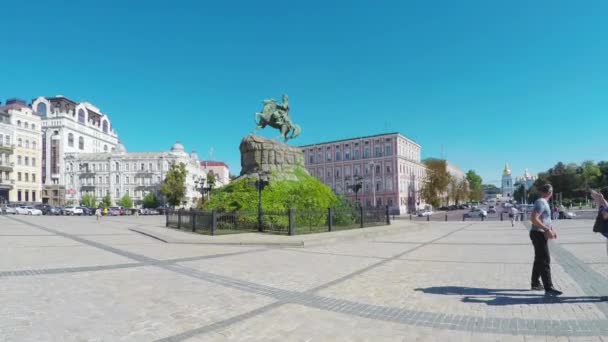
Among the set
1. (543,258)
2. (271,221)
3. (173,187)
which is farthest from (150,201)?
(543,258)

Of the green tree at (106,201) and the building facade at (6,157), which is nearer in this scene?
the building facade at (6,157)

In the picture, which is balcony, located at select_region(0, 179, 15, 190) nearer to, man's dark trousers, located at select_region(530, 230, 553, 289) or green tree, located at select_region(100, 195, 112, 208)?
green tree, located at select_region(100, 195, 112, 208)

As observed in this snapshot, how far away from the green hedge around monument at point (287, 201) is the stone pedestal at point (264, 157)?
118 centimetres

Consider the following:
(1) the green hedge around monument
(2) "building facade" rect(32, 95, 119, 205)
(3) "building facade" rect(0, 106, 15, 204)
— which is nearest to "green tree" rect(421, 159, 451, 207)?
(1) the green hedge around monument

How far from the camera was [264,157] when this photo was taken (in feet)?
79.7

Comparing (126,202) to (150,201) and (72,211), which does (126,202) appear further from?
(72,211)

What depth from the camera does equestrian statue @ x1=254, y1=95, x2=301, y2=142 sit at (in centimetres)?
2628

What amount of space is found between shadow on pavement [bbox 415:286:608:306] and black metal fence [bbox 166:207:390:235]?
34.8ft

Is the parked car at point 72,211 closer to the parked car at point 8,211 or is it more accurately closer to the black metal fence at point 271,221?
the parked car at point 8,211

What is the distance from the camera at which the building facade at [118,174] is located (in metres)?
79.1

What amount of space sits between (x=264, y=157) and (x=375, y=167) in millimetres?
55857

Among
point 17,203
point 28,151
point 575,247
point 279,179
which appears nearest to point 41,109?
point 28,151

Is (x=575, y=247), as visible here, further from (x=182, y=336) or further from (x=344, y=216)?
(x=182, y=336)

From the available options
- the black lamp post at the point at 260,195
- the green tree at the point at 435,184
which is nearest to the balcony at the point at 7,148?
the black lamp post at the point at 260,195
